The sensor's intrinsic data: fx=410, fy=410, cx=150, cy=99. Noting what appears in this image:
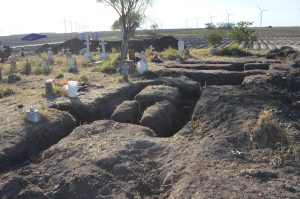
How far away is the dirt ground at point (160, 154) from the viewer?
227 inches

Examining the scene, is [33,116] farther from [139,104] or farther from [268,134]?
[268,134]

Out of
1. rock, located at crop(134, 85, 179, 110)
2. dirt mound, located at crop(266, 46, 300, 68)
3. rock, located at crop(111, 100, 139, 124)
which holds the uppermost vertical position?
dirt mound, located at crop(266, 46, 300, 68)

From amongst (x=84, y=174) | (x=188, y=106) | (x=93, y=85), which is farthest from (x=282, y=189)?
(x=93, y=85)

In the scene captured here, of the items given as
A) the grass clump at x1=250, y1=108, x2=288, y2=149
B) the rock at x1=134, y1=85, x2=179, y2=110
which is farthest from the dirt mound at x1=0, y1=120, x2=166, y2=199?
the rock at x1=134, y1=85, x2=179, y2=110

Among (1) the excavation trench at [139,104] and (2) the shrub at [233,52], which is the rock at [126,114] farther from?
(2) the shrub at [233,52]

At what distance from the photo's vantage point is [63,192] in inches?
235

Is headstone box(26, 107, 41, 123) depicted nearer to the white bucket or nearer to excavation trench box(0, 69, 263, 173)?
excavation trench box(0, 69, 263, 173)

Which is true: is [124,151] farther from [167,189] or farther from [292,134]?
[292,134]

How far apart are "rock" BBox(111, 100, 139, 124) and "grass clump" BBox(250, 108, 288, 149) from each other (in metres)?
3.58

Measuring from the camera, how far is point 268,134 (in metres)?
6.88

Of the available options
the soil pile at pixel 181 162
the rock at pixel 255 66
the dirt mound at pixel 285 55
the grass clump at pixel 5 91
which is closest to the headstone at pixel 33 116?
the soil pile at pixel 181 162

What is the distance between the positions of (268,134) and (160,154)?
1.86 m

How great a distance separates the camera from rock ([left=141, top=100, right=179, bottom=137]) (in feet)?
31.0

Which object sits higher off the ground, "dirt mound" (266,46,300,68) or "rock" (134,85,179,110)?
"dirt mound" (266,46,300,68)
